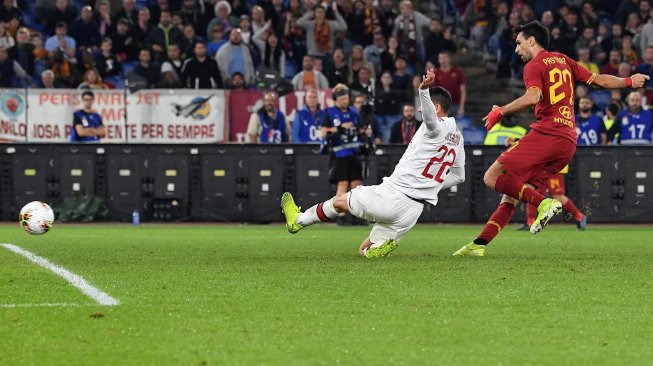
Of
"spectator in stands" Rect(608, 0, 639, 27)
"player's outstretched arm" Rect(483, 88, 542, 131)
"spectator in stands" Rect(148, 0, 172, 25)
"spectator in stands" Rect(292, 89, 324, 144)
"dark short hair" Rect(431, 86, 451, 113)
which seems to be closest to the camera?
"player's outstretched arm" Rect(483, 88, 542, 131)

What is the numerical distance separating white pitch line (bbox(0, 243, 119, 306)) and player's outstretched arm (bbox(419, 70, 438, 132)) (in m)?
3.49

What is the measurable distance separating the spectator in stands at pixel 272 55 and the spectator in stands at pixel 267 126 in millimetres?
2529

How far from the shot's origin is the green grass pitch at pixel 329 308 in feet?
21.0

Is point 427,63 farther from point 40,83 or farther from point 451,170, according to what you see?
point 451,170

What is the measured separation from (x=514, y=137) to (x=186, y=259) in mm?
10342

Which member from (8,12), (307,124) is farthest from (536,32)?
(8,12)

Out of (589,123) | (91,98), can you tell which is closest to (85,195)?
(91,98)

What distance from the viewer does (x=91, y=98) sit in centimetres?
2252

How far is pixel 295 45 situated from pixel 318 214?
15027 mm

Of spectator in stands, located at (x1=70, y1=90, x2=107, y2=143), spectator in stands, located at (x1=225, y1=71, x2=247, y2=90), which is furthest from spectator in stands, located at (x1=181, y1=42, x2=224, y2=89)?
spectator in stands, located at (x1=70, y1=90, x2=107, y2=143)

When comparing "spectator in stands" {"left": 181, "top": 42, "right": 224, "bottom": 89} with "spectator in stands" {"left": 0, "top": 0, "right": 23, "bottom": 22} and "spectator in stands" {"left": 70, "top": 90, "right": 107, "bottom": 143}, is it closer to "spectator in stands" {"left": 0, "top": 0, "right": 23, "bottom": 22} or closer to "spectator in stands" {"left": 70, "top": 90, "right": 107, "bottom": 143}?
"spectator in stands" {"left": 70, "top": 90, "right": 107, "bottom": 143}

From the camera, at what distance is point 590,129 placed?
23.2 m

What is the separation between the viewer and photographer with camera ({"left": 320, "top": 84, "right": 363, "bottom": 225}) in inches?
797

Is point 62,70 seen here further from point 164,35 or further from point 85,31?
point 164,35
